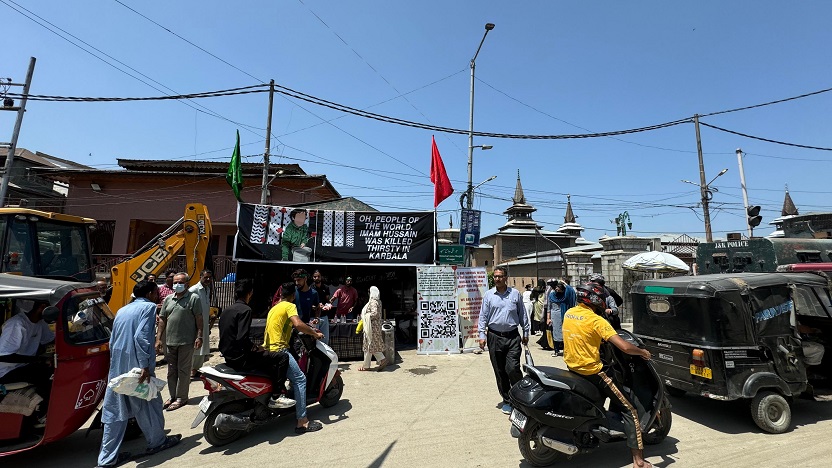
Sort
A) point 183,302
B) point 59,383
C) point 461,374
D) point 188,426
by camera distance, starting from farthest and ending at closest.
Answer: point 461,374, point 183,302, point 188,426, point 59,383

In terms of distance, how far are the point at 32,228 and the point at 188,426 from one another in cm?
401

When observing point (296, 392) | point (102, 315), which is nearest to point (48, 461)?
point (102, 315)

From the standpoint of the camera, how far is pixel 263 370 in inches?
181

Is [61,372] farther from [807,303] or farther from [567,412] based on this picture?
[807,303]

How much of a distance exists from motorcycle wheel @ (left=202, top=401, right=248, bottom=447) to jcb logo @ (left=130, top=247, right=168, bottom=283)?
17.6ft

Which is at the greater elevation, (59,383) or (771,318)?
(771,318)

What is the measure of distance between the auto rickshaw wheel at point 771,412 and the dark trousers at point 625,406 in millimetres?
1919

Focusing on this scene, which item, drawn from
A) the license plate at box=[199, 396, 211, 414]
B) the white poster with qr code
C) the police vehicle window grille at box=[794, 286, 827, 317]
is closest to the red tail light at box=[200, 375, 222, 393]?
the license plate at box=[199, 396, 211, 414]

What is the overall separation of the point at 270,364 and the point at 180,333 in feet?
6.03

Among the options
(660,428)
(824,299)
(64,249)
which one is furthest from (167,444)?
(824,299)

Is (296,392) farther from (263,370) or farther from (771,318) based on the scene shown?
(771,318)

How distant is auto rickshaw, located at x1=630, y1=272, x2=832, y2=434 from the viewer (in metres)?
4.43

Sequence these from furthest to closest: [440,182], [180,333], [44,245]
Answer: [440,182] < [44,245] < [180,333]

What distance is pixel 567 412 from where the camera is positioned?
348cm
